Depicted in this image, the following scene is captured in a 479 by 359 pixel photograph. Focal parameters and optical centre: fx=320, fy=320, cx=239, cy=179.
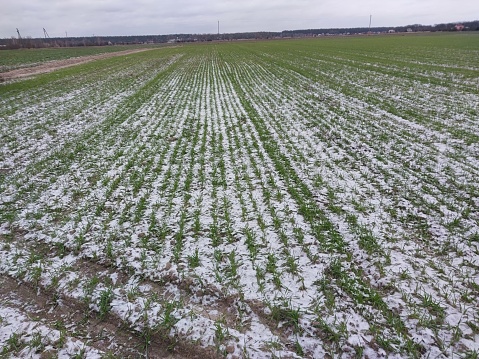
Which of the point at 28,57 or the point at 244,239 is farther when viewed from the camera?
the point at 28,57

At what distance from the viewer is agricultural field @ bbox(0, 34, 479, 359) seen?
14.4ft

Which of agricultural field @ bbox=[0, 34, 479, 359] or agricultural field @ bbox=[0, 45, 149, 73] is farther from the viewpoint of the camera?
agricultural field @ bbox=[0, 45, 149, 73]

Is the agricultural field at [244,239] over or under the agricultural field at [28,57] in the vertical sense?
under

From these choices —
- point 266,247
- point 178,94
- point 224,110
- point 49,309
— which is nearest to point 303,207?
point 266,247

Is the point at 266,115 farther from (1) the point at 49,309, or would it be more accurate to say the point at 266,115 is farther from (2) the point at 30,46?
(2) the point at 30,46

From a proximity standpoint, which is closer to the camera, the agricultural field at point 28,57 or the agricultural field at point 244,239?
the agricultural field at point 244,239

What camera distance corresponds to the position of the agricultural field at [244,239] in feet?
14.4

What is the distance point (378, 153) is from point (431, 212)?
3.71 m

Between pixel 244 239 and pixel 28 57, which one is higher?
pixel 28 57

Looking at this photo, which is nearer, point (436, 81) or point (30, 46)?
point (436, 81)

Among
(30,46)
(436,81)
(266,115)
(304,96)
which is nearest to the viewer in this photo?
(266,115)

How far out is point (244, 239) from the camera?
6.45 metres

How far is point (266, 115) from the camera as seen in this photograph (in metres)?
16.1

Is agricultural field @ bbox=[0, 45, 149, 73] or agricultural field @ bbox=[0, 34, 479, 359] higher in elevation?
agricultural field @ bbox=[0, 45, 149, 73]
